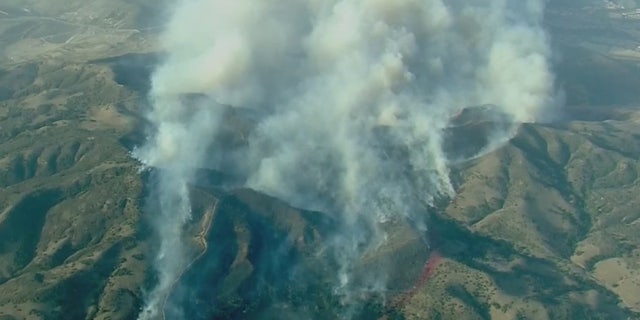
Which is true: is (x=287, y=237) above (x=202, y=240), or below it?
above

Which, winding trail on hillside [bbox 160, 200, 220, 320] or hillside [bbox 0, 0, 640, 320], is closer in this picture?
winding trail on hillside [bbox 160, 200, 220, 320]

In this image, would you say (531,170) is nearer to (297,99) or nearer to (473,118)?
(473,118)

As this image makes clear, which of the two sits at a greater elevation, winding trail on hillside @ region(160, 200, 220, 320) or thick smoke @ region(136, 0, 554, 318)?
thick smoke @ region(136, 0, 554, 318)

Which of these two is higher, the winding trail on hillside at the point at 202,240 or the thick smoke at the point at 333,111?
the thick smoke at the point at 333,111

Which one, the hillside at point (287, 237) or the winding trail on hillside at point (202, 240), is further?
the hillside at point (287, 237)

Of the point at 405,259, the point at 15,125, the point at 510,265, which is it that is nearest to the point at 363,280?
the point at 405,259

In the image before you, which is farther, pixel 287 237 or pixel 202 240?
pixel 287 237

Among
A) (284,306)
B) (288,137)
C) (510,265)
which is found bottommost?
(284,306)

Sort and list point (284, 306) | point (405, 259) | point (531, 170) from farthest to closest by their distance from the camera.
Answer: point (531, 170)
point (405, 259)
point (284, 306)
